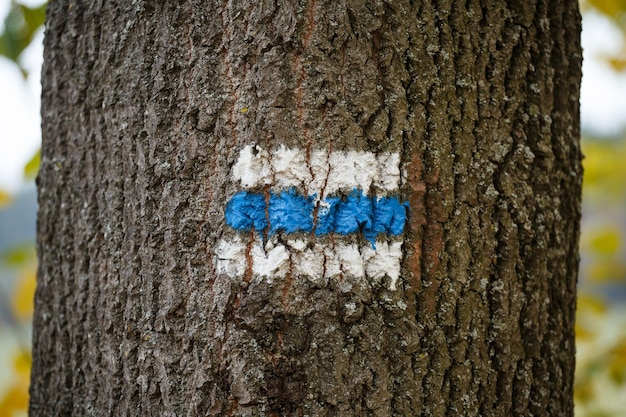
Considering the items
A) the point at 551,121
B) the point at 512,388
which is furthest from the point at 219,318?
the point at 551,121

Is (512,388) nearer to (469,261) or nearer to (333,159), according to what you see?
(469,261)

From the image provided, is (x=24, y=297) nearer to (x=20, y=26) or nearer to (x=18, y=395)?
(x=18, y=395)

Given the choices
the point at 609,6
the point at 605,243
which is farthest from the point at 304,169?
the point at 605,243

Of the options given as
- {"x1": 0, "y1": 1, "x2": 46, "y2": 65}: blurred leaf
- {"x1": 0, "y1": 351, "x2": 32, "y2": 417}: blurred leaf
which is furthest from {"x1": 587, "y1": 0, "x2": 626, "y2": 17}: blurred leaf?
{"x1": 0, "y1": 351, "x2": 32, "y2": 417}: blurred leaf

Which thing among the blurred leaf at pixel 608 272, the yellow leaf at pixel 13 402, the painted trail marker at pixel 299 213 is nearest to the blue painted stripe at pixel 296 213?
the painted trail marker at pixel 299 213

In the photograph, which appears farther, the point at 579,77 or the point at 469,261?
the point at 579,77
